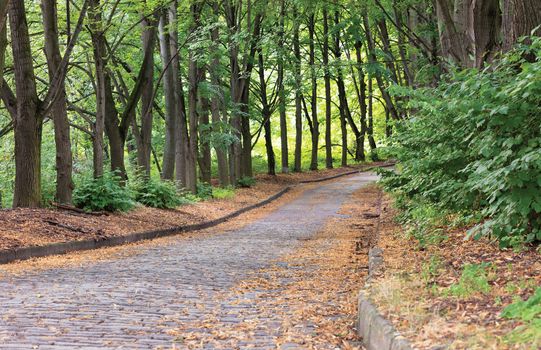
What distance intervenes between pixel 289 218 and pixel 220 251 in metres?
7.68

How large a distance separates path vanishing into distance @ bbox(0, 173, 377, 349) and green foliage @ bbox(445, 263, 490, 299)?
1398 mm

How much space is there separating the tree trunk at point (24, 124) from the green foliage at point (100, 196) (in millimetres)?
1779

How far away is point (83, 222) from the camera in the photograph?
12.8 m

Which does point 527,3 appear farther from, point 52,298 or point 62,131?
point 62,131

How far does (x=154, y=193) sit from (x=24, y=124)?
19.2ft

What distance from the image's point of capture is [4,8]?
1058 cm

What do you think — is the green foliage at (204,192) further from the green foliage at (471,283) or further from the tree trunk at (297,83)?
the green foliage at (471,283)

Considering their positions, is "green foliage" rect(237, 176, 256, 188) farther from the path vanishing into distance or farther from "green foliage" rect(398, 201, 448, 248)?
"green foliage" rect(398, 201, 448, 248)

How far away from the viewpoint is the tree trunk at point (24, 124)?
12703 mm

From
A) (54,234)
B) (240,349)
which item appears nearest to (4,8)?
(54,234)

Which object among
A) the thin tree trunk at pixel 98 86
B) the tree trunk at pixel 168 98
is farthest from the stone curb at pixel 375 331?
the tree trunk at pixel 168 98

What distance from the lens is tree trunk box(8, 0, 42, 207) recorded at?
12703 millimetres

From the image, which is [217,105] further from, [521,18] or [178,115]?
[521,18]

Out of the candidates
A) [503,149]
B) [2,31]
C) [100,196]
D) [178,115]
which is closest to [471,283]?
[503,149]
